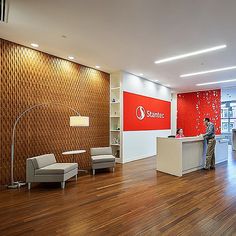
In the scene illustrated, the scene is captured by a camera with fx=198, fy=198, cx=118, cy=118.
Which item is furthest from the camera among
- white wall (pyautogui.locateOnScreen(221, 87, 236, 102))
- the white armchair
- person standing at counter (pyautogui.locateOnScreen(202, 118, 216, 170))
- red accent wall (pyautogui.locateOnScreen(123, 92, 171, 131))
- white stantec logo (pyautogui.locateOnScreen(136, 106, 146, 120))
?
white wall (pyautogui.locateOnScreen(221, 87, 236, 102))

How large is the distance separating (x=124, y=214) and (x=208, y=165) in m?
4.52

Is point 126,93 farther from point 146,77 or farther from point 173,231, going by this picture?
point 173,231

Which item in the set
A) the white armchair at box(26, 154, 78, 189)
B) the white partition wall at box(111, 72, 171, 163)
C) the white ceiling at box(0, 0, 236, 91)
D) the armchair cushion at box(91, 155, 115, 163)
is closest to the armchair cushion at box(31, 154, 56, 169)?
the white armchair at box(26, 154, 78, 189)

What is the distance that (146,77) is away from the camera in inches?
344

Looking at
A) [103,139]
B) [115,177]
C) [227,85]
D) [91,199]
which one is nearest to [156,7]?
[91,199]

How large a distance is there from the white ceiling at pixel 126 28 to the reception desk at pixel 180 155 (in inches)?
101

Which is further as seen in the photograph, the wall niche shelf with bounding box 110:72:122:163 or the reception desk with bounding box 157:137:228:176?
the wall niche shelf with bounding box 110:72:122:163

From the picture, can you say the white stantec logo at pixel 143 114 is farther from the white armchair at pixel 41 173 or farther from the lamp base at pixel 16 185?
the lamp base at pixel 16 185

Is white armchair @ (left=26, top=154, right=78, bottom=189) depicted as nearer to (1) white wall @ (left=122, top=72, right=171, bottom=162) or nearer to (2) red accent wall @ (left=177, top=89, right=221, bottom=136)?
(1) white wall @ (left=122, top=72, right=171, bottom=162)

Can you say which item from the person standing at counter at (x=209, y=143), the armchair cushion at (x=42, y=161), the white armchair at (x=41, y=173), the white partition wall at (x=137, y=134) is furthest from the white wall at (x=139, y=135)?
the white armchair at (x=41, y=173)

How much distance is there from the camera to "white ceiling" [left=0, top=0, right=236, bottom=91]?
11.2 feet

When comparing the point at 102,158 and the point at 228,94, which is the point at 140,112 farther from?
the point at 228,94

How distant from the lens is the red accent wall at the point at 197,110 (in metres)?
10.9

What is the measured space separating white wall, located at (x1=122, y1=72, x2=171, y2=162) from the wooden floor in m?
2.53
